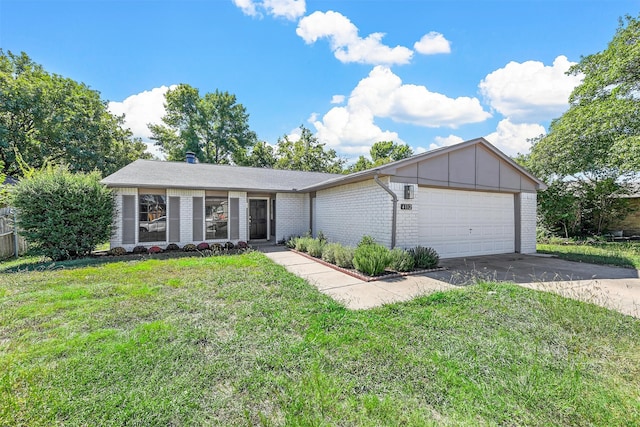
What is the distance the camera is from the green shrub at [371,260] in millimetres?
6211

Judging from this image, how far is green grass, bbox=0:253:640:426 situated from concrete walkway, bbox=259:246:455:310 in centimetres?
38

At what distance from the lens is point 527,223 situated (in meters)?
10.2

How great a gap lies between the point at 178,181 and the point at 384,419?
1095 centimetres

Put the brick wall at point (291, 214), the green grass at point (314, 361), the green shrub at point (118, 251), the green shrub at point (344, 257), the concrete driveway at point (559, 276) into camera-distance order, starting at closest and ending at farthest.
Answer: the green grass at point (314, 361) → the concrete driveway at point (559, 276) → the green shrub at point (344, 257) → the green shrub at point (118, 251) → the brick wall at point (291, 214)

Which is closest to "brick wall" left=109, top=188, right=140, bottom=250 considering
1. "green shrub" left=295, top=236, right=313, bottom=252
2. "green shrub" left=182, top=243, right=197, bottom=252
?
"green shrub" left=182, top=243, right=197, bottom=252

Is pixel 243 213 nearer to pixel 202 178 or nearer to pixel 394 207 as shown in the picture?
pixel 202 178

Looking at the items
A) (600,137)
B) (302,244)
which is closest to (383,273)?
(302,244)

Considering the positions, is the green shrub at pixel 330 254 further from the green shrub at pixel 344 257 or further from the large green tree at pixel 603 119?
the large green tree at pixel 603 119

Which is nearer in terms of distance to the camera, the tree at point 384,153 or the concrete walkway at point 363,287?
the concrete walkway at point 363,287

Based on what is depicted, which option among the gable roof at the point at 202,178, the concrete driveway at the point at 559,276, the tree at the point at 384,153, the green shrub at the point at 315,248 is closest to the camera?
the concrete driveway at the point at 559,276

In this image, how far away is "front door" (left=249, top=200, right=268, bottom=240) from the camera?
13.0m

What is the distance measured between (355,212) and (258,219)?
602cm

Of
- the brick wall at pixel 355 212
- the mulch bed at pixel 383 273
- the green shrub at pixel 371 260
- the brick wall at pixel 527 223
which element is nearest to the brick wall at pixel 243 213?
the brick wall at pixel 355 212

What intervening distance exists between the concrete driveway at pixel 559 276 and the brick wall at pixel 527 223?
113 cm
